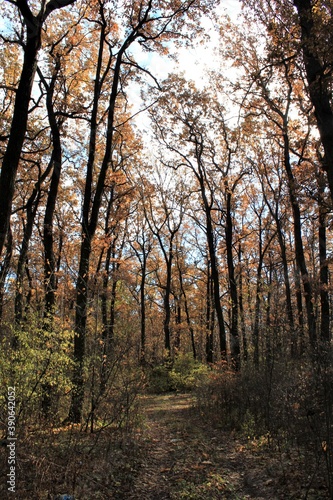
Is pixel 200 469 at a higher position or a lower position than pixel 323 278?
lower

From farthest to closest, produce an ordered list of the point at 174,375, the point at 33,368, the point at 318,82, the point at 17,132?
the point at 174,375 < the point at 318,82 < the point at 17,132 < the point at 33,368

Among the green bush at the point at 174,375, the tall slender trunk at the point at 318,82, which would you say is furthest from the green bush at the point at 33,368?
the green bush at the point at 174,375

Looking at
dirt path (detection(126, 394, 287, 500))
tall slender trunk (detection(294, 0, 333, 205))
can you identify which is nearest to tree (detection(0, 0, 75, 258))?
dirt path (detection(126, 394, 287, 500))

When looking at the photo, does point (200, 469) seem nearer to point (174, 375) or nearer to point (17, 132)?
point (17, 132)

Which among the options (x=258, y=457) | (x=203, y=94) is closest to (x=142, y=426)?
(x=258, y=457)

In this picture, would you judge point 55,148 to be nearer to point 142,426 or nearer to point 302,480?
point 142,426

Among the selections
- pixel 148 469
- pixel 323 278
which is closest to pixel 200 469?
pixel 148 469

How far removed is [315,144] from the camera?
13383mm

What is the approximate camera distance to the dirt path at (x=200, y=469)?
4.90 metres

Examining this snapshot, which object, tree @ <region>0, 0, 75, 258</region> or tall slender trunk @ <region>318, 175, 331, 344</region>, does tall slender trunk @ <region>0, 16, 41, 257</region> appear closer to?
tree @ <region>0, 0, 75, 258</region>

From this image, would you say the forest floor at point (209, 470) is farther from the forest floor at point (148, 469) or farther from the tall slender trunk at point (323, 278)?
the tall slender trunk at point (323, 278)

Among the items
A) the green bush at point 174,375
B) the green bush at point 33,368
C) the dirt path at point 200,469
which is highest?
the green bush at point 33,368

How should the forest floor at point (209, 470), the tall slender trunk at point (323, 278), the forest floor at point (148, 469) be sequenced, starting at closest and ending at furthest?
the forest floor at point (148, 469) < the forest floor at point (209, 470) < the tall slender trunk at point (323, 278)

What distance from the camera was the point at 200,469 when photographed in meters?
5.84
